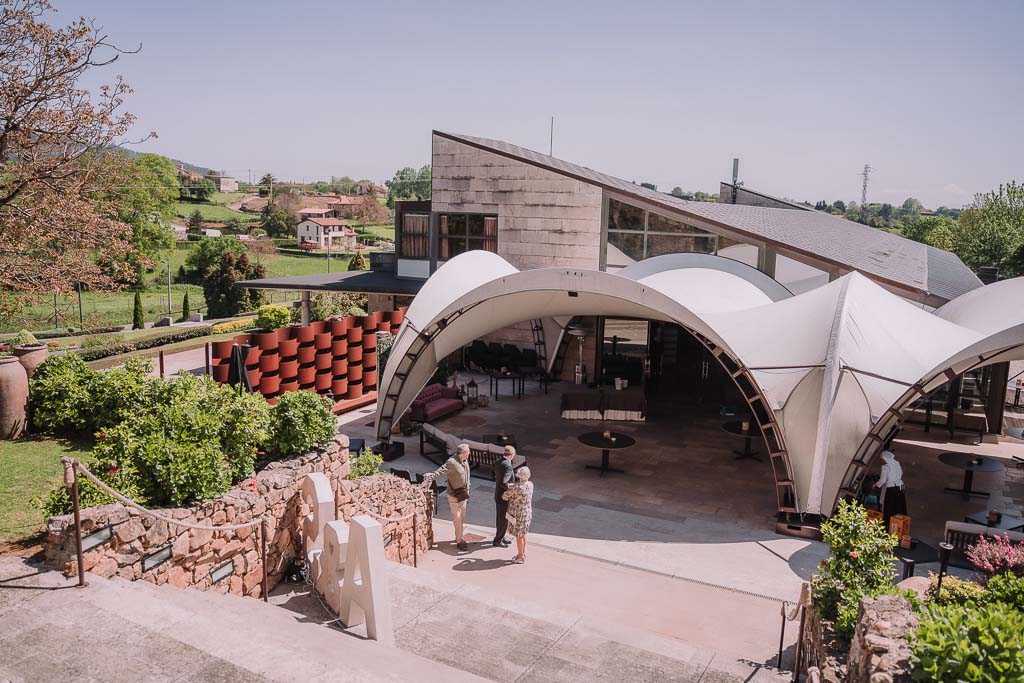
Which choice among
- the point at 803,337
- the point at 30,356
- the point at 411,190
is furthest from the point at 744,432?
the point at 411,190

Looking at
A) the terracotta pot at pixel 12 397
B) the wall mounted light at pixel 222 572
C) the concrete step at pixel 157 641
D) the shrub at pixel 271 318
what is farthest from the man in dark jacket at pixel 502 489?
the shrub at pixel 271 318

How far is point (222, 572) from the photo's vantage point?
279 inches

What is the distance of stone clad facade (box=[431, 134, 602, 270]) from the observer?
62.6ft

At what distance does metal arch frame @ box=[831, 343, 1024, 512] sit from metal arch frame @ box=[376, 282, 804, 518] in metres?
0.69

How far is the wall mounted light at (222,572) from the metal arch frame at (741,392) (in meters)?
6.60

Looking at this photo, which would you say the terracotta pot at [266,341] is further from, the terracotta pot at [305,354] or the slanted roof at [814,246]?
the slanted roof at [814,246]

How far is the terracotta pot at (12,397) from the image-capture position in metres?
10.0

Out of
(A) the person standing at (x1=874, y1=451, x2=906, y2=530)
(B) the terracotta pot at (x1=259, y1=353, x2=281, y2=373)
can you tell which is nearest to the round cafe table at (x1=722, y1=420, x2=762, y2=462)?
(A) the person standing at (x1=874, y1=451, x2=906, y2=530)

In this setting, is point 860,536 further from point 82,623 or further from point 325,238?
point 325,238

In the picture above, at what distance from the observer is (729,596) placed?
855cm

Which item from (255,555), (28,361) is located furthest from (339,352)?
(255,555)

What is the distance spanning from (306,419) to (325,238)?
3622 inches

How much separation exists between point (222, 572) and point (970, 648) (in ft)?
20.4

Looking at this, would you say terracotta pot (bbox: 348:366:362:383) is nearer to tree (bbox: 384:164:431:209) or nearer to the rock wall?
the rock wall
